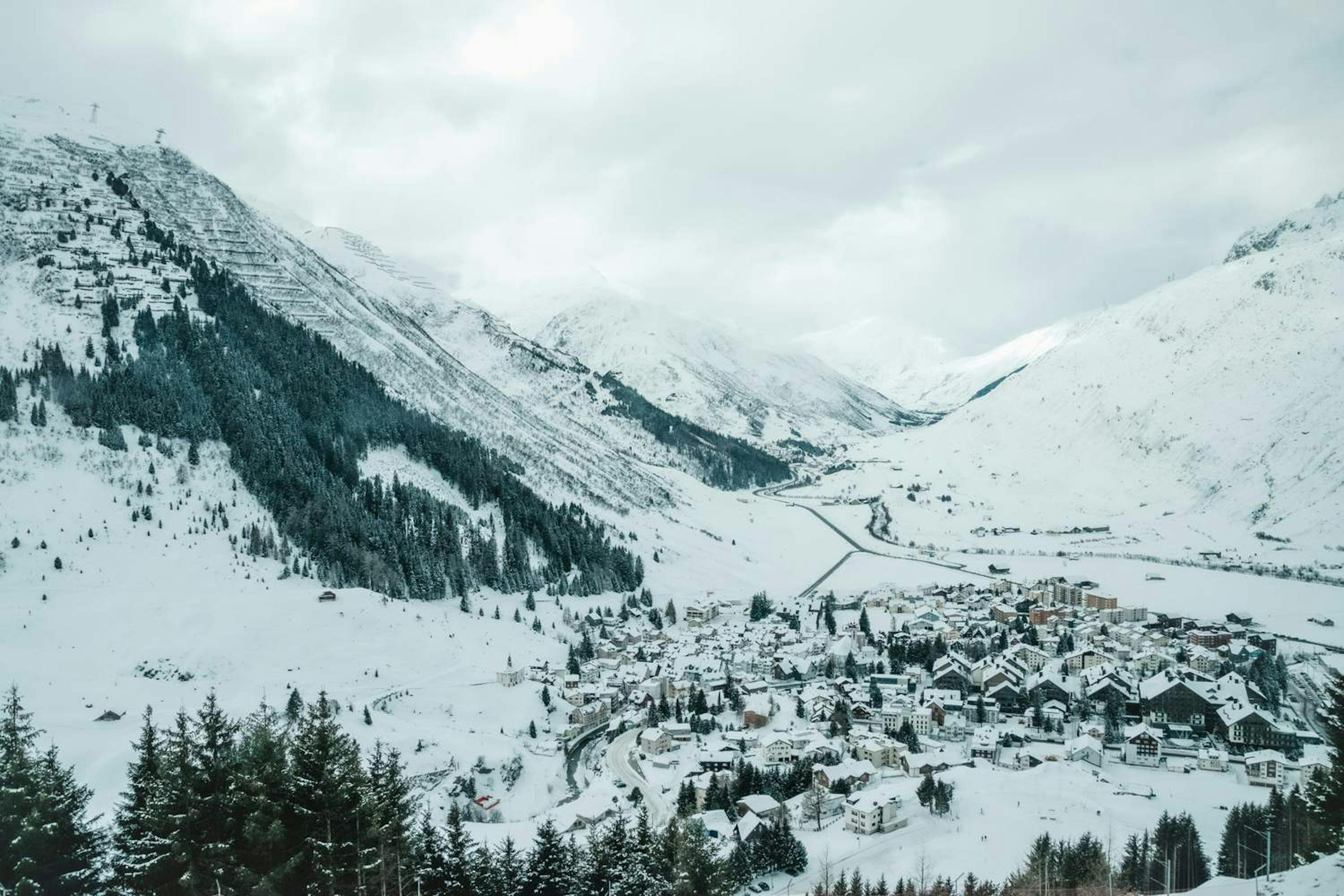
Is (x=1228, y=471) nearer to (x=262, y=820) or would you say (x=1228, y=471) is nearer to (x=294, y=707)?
(x=294, y=707)

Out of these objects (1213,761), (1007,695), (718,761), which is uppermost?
(1007,695)

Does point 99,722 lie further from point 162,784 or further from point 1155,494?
point 1155,494

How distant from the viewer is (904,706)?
65.6 m

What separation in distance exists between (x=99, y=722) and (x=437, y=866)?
38.7m

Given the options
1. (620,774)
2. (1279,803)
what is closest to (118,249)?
(620,774)

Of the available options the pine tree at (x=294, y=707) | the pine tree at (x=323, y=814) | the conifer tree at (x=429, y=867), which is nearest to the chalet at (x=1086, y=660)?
the pine tree at (x=294, y=707)

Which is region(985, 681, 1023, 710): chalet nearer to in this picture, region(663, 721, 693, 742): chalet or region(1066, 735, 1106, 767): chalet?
region(1066, 735, 1106, 767): chalet

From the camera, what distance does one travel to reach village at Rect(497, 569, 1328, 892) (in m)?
50.3

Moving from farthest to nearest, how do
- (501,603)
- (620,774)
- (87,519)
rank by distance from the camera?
1. (501,603)
2. (87,519)
3. (620,774)

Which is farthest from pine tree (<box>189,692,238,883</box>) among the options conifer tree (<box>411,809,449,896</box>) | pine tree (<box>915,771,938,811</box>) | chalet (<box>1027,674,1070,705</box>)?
chalet (<box>1027,674,1070,705</box>)

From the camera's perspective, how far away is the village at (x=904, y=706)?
50.3m

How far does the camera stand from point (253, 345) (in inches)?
5020

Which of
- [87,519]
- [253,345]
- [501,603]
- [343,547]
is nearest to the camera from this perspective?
[87,519]

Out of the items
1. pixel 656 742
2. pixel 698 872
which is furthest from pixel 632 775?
pixel 698 872
